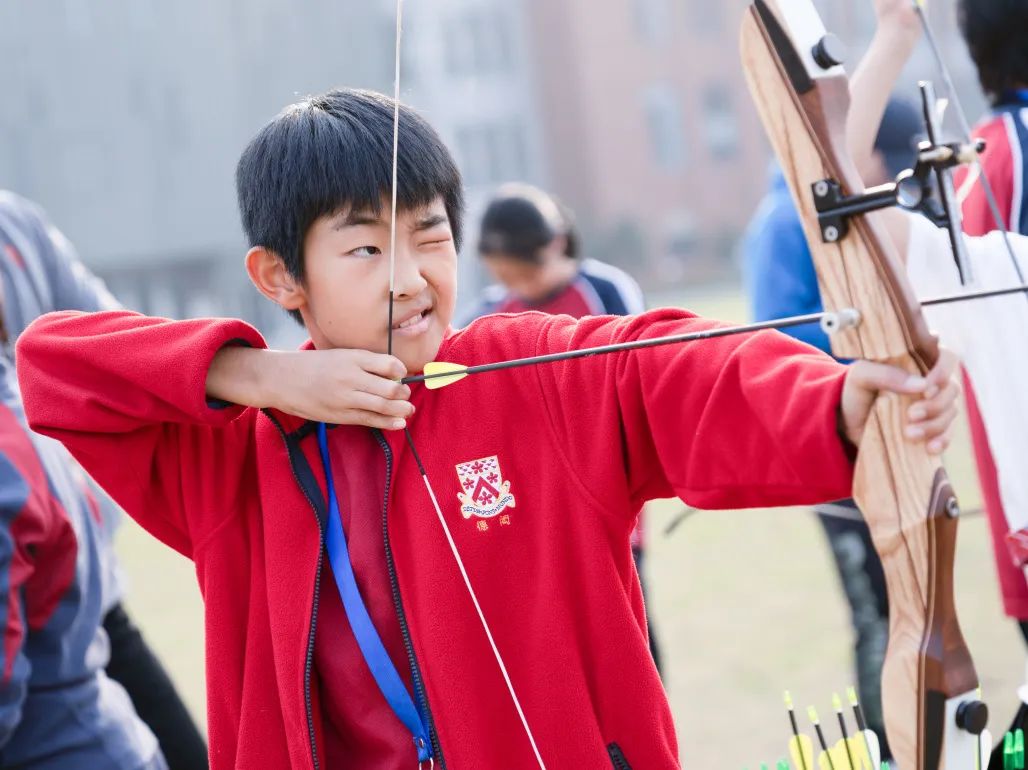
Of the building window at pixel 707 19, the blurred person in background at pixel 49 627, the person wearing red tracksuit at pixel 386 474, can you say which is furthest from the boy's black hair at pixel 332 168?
the building window at pixel 707 19

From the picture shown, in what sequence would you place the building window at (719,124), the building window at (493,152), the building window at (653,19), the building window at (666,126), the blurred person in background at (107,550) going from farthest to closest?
the building window at (719,124)
the building window at (666,126)
the building window at (653,19)
the building window at (493,152)
the blurred person in background at (107,550)

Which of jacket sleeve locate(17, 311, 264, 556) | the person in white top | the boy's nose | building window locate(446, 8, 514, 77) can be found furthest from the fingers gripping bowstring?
building window locate(446, 8, 514, 77)

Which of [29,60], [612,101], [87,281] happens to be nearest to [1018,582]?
[87,281]

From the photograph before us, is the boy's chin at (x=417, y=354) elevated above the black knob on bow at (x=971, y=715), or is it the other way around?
the boy's chin at (x=417, y=354)

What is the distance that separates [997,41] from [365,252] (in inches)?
48.5

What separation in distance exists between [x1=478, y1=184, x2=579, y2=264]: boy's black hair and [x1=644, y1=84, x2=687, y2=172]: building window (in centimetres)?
2778

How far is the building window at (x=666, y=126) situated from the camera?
30.8 meters

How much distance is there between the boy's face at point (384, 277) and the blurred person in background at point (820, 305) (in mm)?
1437

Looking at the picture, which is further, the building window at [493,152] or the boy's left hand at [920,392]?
the building window at [493,152]

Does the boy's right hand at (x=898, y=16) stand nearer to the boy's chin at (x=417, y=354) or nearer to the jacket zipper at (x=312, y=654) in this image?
the boy's chin at (x=417, y=354)

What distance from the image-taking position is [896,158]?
9.70 feet

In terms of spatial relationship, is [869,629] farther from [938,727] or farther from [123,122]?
[123,122]

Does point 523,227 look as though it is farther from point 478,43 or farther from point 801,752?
point 478,43

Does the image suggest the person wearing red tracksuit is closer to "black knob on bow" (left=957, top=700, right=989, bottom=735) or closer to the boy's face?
the boy's face
